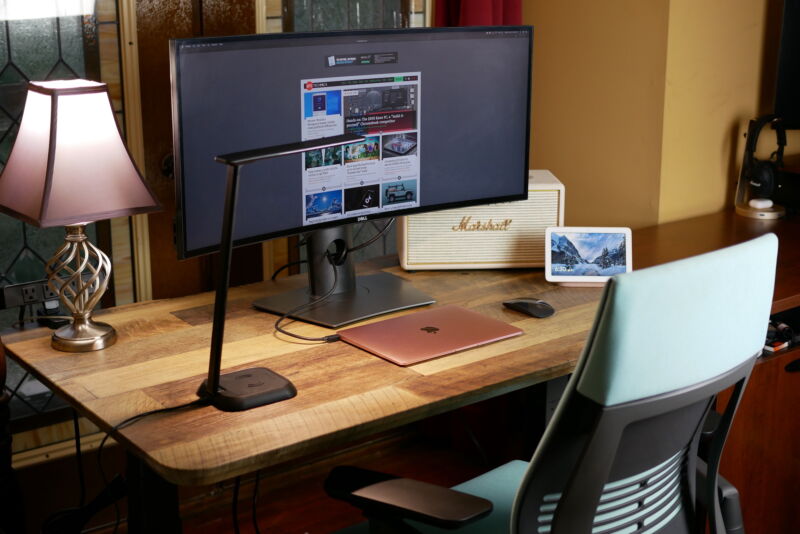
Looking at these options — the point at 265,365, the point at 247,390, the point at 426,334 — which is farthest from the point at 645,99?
the point at 247,390

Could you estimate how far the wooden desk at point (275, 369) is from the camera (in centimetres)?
138

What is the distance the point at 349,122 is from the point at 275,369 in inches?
20.3

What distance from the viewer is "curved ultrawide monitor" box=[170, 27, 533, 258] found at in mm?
1697

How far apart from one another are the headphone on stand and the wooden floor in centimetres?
90

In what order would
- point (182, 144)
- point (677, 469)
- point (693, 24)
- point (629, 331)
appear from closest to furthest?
point (629, 331) < point (677, 469) < point (182, 144) < point (693, 24)

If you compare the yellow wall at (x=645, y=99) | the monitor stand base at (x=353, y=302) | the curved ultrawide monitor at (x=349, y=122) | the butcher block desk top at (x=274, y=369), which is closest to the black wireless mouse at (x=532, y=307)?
the butcher block desk top at (x=274, y=369)

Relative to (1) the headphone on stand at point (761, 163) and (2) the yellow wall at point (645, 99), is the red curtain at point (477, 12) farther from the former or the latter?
(1) the headphone on stand at point (761, 163)

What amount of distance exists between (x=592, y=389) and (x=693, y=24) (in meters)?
1.69

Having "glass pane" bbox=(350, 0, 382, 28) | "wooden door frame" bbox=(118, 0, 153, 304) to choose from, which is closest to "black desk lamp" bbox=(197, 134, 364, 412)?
"wooden door frame" bbox=(118, 0, 153, 304)

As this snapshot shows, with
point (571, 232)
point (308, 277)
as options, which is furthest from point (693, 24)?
point (308, 277)

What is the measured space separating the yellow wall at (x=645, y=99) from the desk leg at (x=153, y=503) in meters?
1.66

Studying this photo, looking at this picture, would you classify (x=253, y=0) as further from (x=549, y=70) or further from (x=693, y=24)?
(x=693, y=24)

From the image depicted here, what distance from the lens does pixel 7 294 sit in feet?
5.86

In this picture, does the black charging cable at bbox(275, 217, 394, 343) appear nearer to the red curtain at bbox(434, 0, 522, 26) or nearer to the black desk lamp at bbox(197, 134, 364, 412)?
the black desk lamp at bbox(197, 134, 364, 412)
